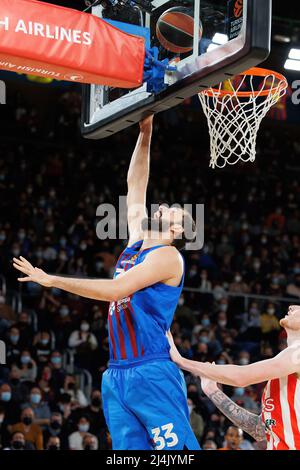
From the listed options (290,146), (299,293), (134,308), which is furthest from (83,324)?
(290,146)

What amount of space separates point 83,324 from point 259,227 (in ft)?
21.2

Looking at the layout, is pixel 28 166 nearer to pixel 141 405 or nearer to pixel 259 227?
pixel 259 227

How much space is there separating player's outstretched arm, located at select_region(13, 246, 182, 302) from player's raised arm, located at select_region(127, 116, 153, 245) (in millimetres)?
578

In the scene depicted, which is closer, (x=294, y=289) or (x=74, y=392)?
(x=74, y=392)

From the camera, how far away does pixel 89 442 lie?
988cm

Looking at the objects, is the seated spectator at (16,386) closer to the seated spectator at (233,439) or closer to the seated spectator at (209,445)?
the seated spectator at (209,445)

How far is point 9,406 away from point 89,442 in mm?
1078

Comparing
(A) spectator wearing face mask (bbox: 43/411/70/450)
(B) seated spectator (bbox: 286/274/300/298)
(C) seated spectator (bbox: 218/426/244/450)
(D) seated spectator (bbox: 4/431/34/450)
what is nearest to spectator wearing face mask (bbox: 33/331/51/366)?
(A) spectator wearing face mask (bbox: 43/411/70/450)

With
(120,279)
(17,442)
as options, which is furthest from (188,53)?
(17,442)

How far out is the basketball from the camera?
539 centimetres

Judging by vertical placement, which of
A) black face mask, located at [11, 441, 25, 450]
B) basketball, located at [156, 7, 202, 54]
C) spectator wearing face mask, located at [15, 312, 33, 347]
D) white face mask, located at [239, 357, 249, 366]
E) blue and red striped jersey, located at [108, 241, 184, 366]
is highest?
basketball, located at [156, 7, 202, 54]

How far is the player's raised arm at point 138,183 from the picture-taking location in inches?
211

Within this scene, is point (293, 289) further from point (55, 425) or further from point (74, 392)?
point (55, 425)

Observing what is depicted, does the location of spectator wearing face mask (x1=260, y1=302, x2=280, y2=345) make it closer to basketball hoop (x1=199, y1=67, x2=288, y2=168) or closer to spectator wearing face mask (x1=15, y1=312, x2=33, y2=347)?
spectator wearing face mask (x1=15, y1=312, x2=33, y2=347)
